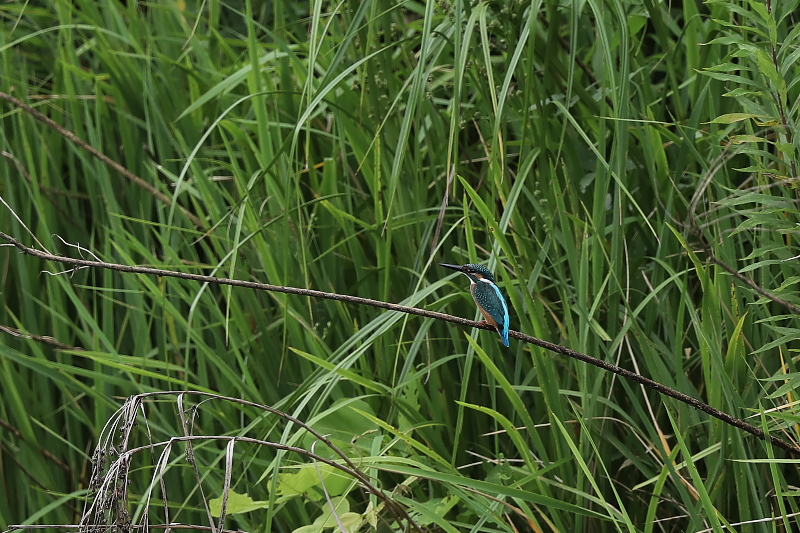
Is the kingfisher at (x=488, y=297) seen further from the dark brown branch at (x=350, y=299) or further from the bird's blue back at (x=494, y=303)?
the dark brown branch at (x=350, y=299)

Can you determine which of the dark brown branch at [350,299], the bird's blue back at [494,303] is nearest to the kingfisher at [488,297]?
the bird's blue back at [494,303]

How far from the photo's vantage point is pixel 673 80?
6.82ft

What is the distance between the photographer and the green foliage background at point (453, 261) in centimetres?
174

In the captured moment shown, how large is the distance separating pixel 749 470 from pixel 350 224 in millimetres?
1223

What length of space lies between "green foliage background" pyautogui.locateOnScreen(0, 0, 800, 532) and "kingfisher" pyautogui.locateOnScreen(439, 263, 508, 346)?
35 mm

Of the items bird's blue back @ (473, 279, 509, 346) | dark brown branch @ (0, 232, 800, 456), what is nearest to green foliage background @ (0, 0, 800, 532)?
bird's blue back @ (473, 279, 509, 346)

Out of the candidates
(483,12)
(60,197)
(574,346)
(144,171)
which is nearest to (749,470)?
(574,346)

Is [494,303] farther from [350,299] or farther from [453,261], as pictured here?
[350,299]

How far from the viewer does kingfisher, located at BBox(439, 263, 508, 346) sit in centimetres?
178

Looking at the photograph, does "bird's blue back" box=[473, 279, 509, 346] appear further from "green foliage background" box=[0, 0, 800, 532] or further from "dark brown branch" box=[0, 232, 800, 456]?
"dark brown branch" box=[0, 232, 800, 456]

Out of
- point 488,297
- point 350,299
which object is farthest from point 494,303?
point 350,299

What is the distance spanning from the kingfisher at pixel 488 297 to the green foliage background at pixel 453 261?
35mm

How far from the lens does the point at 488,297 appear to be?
72.3 inches

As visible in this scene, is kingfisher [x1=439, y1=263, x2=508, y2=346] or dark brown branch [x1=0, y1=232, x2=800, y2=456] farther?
kingfisher [x1=439, y1=263, x2=508, y2=346]
